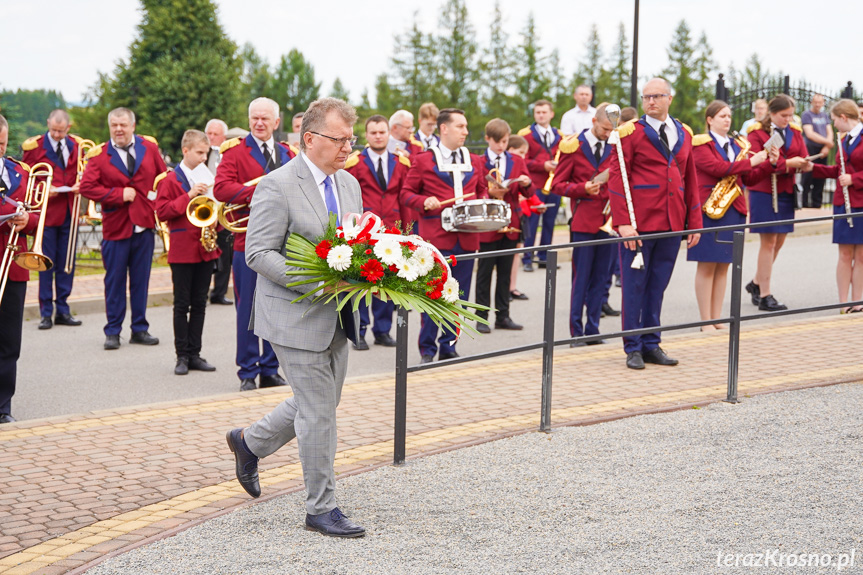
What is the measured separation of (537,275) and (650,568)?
34.9ft

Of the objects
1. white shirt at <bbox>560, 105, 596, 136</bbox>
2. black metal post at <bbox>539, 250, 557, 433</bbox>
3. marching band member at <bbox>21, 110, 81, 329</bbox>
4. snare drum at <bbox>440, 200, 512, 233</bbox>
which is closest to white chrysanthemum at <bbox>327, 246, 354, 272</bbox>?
black metal post at <bbox>539, 250, 557, 433</bbox>

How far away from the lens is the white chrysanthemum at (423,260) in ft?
15.5

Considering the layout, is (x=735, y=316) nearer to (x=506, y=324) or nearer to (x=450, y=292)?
(x=450, y=292)

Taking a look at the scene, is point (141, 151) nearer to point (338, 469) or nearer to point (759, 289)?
point (338, 469)

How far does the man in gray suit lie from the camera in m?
4.85

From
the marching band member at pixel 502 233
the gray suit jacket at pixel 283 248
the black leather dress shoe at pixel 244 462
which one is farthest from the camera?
the marching band member at pixel 502 233

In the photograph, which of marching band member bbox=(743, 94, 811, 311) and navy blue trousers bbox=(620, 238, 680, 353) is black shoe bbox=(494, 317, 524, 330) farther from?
marching band member bbox=(743, 94, 811, 311)

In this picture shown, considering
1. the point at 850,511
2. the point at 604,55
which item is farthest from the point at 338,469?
the point at 604,55

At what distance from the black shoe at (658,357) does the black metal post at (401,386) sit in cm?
340

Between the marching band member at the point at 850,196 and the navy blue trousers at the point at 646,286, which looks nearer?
the navy blue trousers at the point at 646,286

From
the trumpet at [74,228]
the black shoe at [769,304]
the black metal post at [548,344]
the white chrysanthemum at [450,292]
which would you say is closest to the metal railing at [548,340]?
the black metal post at [548,344]

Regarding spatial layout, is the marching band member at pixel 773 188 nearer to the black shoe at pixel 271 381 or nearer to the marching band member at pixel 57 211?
the black shoe at pixel 271 381

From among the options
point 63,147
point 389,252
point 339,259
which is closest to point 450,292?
point 389,252

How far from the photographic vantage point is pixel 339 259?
460 cm
